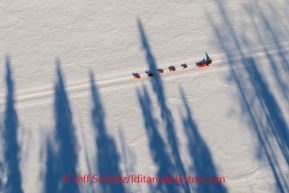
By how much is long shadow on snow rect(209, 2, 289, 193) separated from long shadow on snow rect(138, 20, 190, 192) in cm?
142

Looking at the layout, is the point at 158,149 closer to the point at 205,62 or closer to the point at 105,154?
the point at 105,154

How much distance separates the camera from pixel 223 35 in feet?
20.7

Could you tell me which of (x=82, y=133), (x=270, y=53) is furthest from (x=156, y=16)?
(x=82, y=133)

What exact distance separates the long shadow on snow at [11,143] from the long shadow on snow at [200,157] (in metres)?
3.28

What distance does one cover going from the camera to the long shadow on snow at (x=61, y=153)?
568 centimetres

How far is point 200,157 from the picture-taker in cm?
559

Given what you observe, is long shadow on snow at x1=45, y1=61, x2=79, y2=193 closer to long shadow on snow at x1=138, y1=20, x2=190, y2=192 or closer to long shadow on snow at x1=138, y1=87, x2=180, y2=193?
long shadow on snow at x1=138, y1=87, x2=180, y2=193

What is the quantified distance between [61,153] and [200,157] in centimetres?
263

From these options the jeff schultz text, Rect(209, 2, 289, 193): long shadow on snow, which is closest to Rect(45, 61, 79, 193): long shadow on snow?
the jeff schultz text

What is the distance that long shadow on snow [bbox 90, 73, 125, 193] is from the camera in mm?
5609

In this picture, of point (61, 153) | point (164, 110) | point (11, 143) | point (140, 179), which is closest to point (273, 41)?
point (164, 110)

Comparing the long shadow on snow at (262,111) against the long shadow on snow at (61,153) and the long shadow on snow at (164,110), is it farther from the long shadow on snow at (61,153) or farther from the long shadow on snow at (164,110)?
the long shadow on snow at (61,153)

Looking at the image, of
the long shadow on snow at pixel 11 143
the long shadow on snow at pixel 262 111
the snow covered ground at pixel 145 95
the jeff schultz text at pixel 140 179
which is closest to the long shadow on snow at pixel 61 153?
the snow covered ground at pixel 145 95

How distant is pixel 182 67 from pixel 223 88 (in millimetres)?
908
